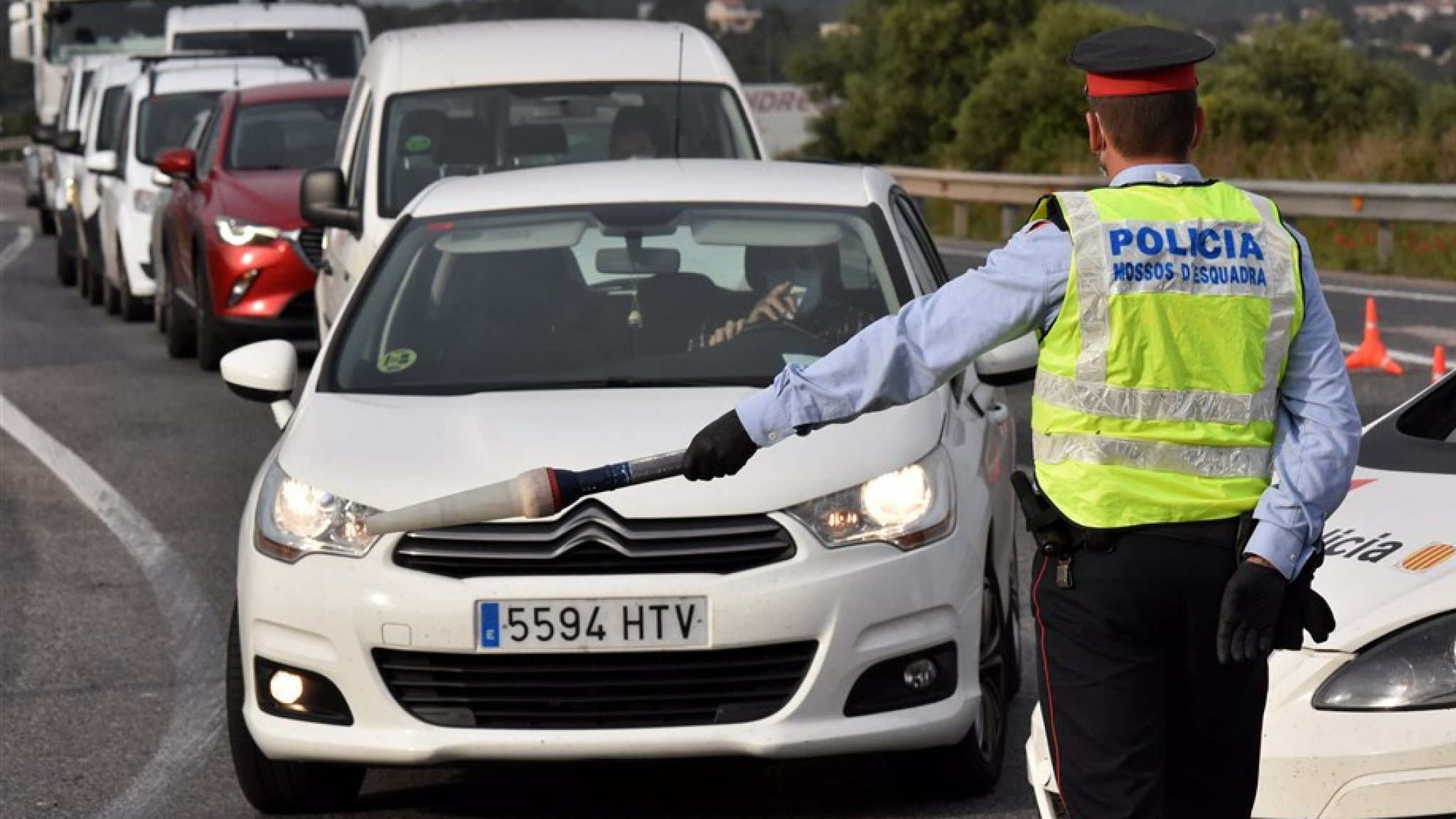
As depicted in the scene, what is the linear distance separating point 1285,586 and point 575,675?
7.07 feet

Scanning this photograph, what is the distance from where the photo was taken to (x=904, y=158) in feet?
216

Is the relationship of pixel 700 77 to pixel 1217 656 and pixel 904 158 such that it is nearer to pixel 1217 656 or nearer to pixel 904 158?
pixel 1217 656

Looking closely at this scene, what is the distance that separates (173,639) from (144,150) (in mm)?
11924

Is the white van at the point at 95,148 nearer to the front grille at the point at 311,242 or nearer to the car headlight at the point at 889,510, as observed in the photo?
the front grille at the point at 311,242

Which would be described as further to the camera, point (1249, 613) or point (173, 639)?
point (173, 639)

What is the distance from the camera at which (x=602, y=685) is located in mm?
5926

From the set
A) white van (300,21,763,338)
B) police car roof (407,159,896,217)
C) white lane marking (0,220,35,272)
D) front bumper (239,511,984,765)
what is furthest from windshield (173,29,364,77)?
front bumper (239,511,984,765)

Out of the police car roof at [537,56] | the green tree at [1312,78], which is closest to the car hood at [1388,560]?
the police car roof at [537,56]

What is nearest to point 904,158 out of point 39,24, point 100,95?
point 39,24

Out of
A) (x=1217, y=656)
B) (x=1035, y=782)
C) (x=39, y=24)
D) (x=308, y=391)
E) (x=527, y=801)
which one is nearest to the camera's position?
(x=1217, y=656)

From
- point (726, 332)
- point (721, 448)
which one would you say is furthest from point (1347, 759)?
point (726, 332)

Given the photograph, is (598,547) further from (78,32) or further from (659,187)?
(78,32)

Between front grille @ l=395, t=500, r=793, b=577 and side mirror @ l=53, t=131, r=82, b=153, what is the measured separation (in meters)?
18.1

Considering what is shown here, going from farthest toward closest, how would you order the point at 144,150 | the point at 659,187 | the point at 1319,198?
the point at 1319,198, the point at 144,150, the point at 659,187
